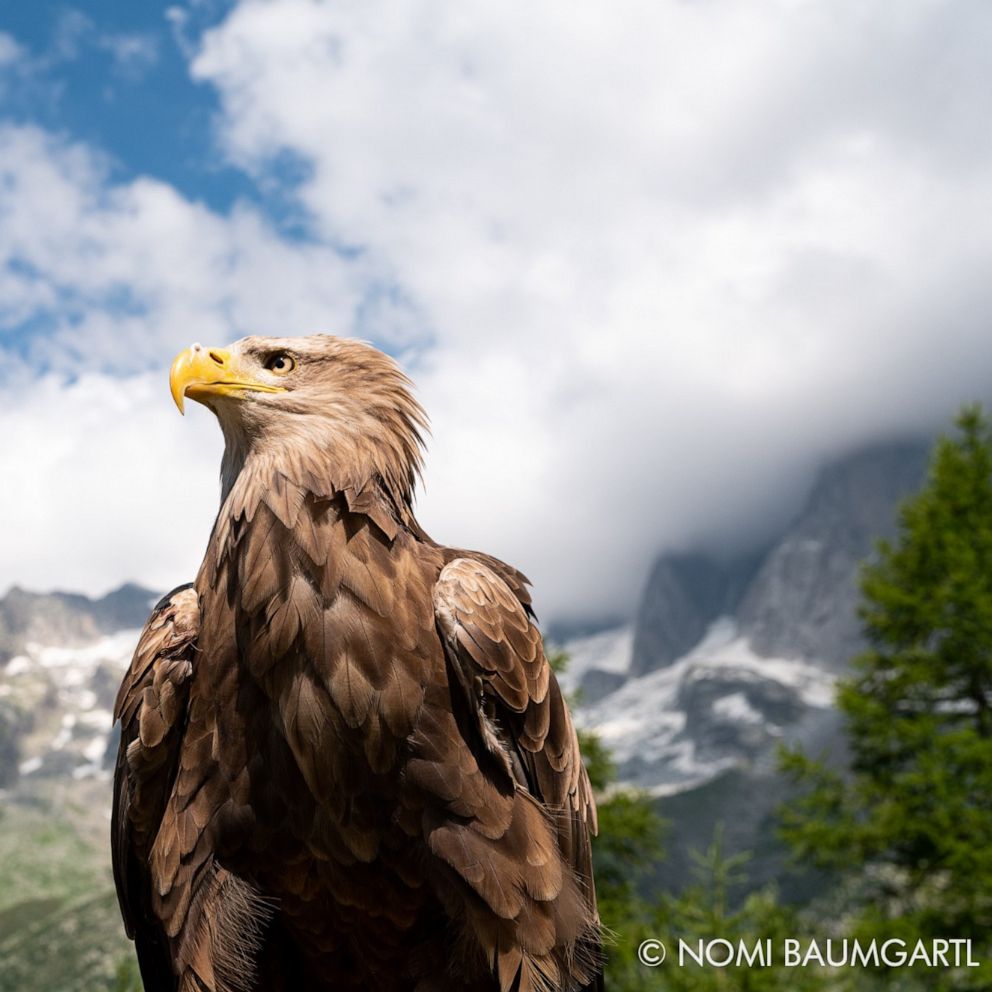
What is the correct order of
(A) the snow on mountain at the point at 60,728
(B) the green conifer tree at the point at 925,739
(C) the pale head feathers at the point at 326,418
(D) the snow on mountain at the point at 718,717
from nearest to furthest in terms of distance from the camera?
(C) the pale head feathers at the point at 326,418
(B) the green conifer tree at the point at 925,739
(D) the snow on mountain at the point at 718,717
(A) the snow on mountain at the point at 60,728

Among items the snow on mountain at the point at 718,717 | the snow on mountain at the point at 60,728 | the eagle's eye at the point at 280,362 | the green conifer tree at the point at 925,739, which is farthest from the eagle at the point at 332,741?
the snow on mountain at the point at 60,728

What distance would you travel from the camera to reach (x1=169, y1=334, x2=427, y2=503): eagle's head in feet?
10.7

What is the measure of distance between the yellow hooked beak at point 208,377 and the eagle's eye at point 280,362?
10 centimetres

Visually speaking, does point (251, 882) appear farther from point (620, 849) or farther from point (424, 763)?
point (620, 849)

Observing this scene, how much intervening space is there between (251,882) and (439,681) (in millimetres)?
990

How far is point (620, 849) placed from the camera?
1708 cm

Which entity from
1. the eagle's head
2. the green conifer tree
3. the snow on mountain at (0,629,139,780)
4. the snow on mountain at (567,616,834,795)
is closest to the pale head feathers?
the eagle's head

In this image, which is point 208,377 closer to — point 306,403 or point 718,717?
point 306,403

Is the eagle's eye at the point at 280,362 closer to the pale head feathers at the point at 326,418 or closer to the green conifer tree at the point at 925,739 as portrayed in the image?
the pale head feathers at the point at 326,418

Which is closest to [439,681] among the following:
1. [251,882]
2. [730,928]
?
[251,882]

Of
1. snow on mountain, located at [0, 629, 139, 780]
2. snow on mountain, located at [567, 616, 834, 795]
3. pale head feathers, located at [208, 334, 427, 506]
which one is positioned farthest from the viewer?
snow on mountain, located at [0, 629, 139, 780]

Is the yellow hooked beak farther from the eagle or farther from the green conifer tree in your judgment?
the green conifer tree

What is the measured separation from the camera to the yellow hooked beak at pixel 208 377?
10.7 feet

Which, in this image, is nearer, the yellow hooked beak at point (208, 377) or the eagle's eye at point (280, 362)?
the yellow hooked beak at point (208, 377)
